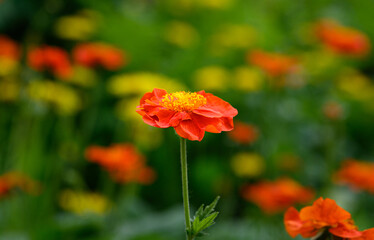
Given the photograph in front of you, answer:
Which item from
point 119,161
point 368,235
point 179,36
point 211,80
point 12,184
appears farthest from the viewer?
point 179,36

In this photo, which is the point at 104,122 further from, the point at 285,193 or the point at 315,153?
the point at 285,193

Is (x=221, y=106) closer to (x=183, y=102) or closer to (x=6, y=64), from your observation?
(x=183, y=102)

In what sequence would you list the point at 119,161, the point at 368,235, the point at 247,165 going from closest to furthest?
the point at 368,235, the point at 119,161, the point at 247,165

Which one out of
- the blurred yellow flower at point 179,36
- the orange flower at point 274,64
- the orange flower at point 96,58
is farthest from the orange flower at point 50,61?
the blurred yellow flower at point 179,36

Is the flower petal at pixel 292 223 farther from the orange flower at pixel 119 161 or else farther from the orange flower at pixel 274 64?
the orange flower at pixel 274 64

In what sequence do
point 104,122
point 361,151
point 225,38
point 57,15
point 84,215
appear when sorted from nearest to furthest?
point 84,215, point 104,122, point 361,151, point 225,38, point 57,15

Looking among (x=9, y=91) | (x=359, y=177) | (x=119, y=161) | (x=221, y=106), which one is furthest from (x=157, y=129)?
(x=221, y=106)

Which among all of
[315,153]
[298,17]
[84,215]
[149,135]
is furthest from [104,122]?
[298,17]
